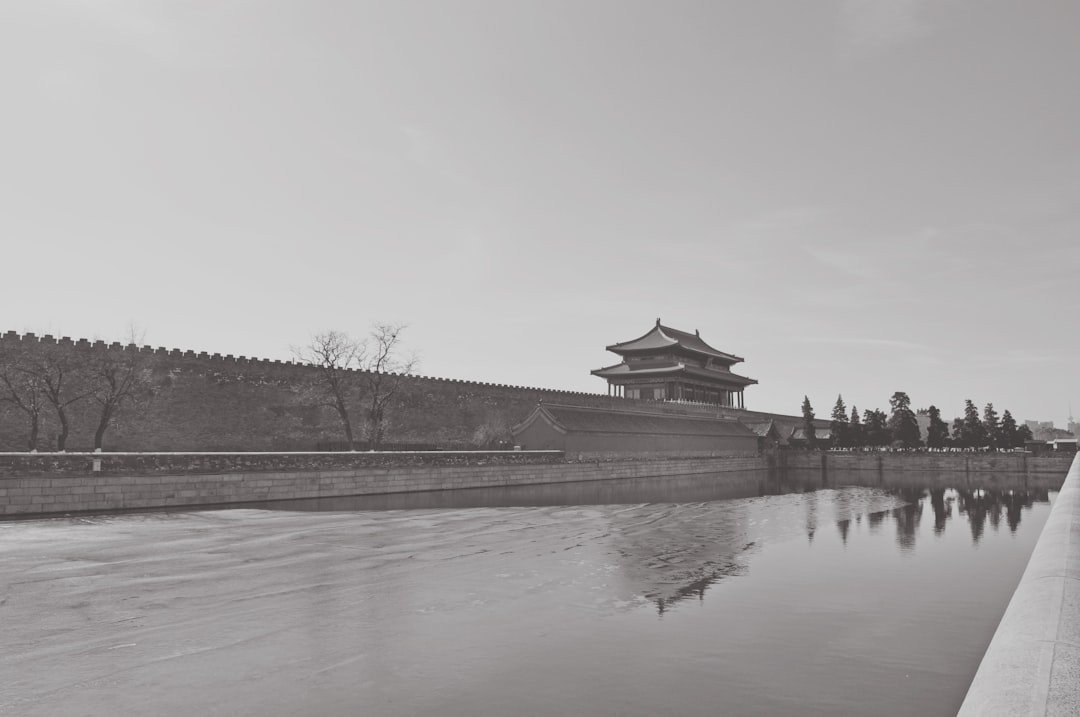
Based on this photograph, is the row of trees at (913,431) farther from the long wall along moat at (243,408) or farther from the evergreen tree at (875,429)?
the long wall along moat at (243,408)

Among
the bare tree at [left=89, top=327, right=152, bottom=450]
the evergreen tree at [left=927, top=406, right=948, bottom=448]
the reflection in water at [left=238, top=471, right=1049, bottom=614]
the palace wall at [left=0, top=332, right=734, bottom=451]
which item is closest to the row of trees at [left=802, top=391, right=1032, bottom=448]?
the evergreen tree at [left=927, top=406, right=948, bottom=448]

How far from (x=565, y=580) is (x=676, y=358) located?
43.9 metres

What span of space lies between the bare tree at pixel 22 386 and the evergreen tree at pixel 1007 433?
5956 centimetres

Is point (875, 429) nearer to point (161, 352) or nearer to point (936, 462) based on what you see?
point (936, 462)

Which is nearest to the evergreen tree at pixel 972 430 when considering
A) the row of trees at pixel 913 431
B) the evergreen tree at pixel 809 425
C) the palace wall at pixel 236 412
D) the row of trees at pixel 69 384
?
the row of trees at pixel 913 431


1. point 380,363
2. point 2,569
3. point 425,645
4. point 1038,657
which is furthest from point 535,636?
point 380,363

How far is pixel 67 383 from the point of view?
23.5 meters

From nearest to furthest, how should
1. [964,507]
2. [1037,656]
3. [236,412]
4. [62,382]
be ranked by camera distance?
[1037,656], [62,382], [964,507], [236,412]

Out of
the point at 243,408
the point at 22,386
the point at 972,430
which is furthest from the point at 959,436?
the point at 22,386

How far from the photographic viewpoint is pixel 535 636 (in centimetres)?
729

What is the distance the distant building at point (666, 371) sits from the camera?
173ft

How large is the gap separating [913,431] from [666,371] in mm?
19799

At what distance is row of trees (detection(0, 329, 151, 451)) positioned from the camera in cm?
2244

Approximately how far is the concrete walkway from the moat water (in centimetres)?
115
